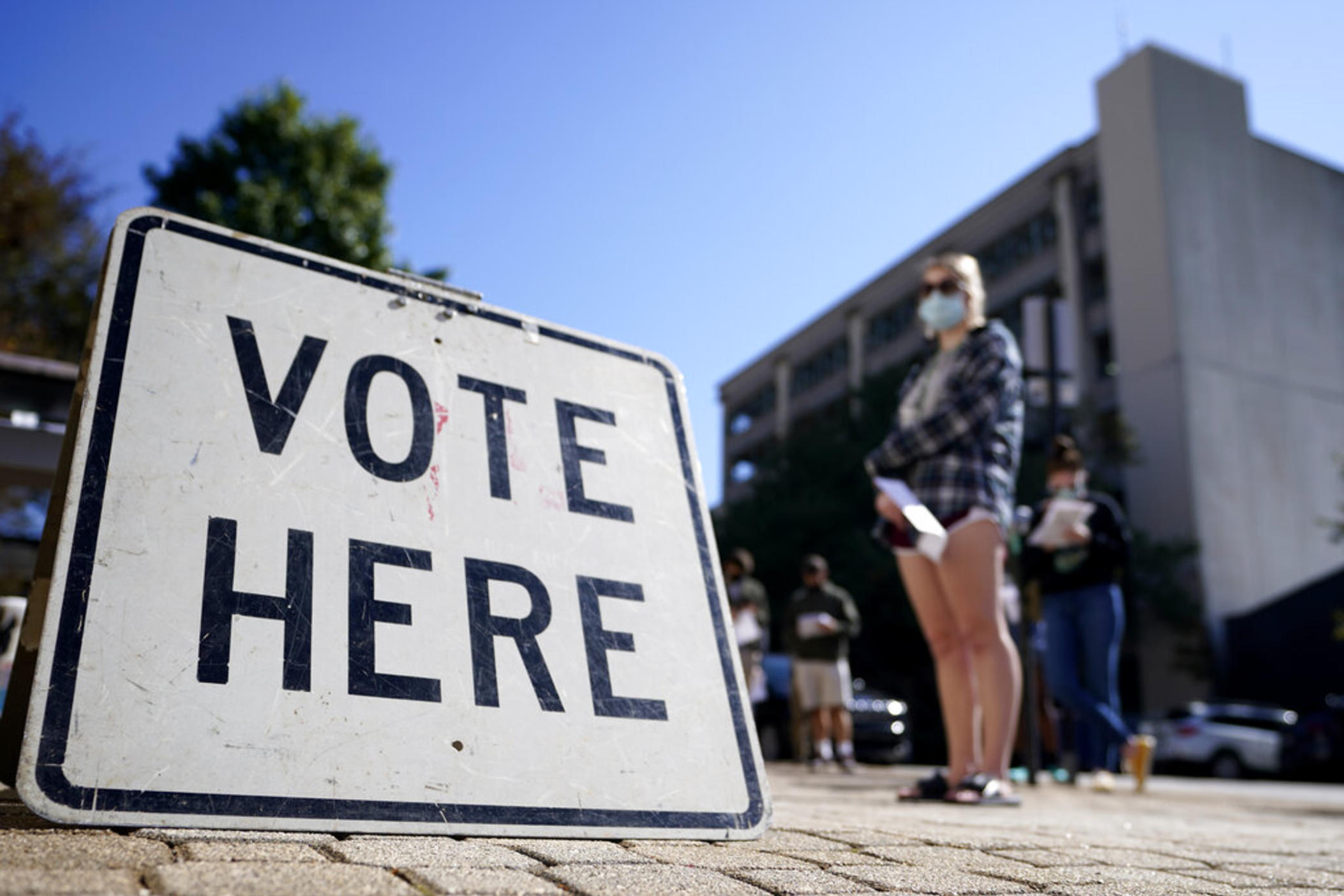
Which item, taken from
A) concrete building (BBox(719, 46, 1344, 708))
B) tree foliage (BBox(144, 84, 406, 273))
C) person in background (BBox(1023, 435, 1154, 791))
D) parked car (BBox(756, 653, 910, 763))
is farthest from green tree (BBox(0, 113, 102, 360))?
concrete building (BBox(719, 46, 1344, 708))

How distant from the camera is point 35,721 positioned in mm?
1389

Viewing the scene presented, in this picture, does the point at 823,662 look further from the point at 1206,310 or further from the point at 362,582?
the point at 1206,310

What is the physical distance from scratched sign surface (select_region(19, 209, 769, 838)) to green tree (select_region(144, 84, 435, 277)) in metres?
18.6

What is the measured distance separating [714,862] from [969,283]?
10.3 ft

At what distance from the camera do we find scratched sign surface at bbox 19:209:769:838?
1.49m

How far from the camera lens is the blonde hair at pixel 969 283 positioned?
14.0 feet

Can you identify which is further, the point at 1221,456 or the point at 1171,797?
the point at 1221,456

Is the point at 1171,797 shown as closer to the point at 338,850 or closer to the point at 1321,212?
the point at 338,850

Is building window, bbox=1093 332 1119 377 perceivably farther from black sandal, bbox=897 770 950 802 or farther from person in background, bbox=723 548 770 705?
black sandal, bbox=897 770 950 802

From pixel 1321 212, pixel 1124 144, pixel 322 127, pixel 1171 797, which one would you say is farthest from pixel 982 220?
pixel 1171 797

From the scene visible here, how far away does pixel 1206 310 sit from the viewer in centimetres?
3059

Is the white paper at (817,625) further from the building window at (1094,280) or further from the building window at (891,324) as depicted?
the building window at (891,324)

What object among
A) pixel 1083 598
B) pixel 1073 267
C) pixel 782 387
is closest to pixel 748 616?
pixel 1083 598

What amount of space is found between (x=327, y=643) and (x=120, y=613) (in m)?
0.29
